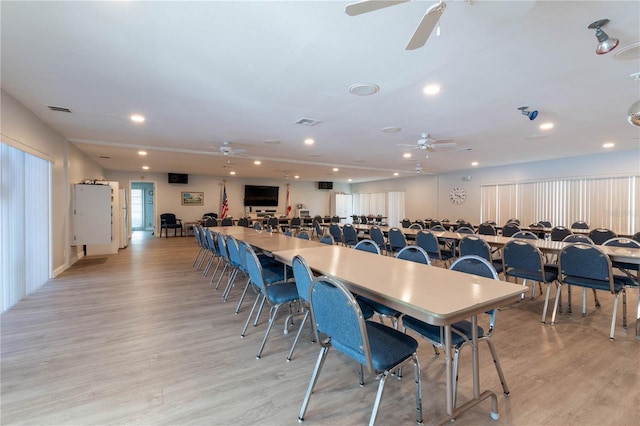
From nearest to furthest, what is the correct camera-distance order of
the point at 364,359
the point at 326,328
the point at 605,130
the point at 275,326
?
the point at 364,359, the point at 326,328, the point at 275,326, the point at 605,130

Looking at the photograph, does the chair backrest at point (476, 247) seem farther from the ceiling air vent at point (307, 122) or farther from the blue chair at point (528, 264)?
the ceiling air vent at point (307, 122)

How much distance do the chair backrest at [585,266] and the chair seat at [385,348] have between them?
8.46 feet

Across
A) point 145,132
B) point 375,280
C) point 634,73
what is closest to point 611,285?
point 634,73

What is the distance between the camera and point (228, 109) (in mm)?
3984

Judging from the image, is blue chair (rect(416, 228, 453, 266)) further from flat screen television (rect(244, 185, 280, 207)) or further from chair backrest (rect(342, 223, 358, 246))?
flat screen television (rect(244, 185, 280, 207))

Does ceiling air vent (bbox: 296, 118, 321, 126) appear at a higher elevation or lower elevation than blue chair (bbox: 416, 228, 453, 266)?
higher

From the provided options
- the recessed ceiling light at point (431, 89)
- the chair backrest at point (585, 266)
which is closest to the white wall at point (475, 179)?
the chair backrest at point (585, 266)

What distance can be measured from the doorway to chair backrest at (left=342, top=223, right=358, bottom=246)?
36.4 feet

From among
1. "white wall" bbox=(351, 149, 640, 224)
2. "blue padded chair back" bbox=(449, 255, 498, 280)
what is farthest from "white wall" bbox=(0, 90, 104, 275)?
"white wall" bbox=(351, 149, 640, 224)

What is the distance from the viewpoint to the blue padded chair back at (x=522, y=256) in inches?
132

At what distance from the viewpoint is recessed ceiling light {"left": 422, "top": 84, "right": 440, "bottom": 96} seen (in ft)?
10.3

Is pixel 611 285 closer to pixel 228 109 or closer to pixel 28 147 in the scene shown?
pixel 228 109

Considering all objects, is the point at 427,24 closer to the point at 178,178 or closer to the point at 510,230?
the point at 510,230

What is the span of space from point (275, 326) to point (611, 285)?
3377 mm
